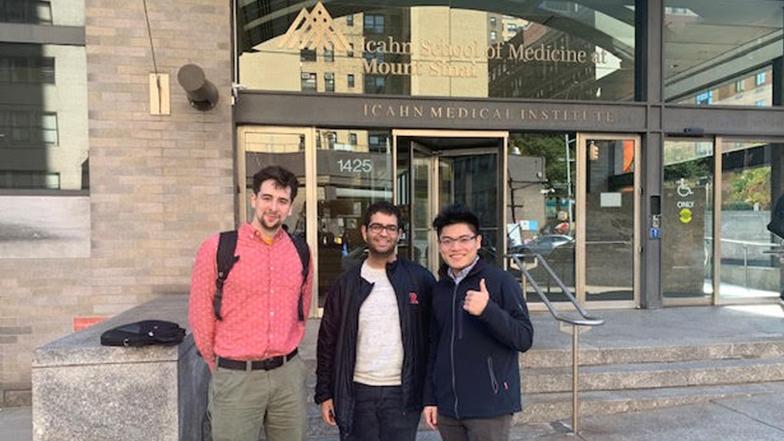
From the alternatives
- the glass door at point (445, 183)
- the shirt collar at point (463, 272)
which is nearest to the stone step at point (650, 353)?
the glass door at point (445, 183)

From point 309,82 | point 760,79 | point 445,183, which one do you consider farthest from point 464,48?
point 760,79

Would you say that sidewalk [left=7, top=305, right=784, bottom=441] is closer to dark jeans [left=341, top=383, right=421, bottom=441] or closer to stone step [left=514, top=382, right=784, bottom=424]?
stone step [left=514, top=382, right=784, bottom=424]

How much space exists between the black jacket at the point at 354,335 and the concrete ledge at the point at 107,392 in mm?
870

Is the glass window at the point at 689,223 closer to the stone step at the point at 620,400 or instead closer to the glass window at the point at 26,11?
the stone step at the point at 620,400

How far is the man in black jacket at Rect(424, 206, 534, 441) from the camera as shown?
7.48ft

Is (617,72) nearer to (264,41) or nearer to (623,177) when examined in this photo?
(623,177)

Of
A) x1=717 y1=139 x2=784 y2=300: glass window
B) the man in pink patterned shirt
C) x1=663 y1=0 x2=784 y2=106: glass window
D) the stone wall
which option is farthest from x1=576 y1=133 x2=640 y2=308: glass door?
the man in pink patterned shirt

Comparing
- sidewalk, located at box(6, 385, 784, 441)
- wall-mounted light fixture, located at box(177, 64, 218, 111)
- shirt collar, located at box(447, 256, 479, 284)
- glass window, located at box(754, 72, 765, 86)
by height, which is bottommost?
sidewalk, located at box(6, 385, 784, 441)

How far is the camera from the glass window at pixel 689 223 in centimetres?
742

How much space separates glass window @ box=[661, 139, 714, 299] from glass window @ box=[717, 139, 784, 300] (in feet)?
0.78

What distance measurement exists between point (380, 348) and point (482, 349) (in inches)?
19.1

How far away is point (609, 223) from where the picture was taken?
7.25m

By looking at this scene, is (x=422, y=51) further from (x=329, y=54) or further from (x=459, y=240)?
(x=459, y=240)

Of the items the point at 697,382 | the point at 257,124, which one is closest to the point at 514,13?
the point at 257,124
